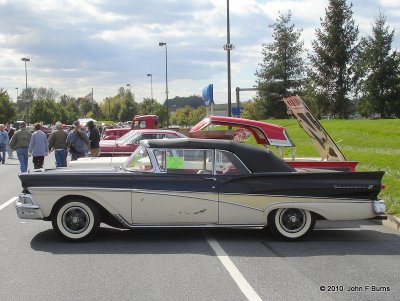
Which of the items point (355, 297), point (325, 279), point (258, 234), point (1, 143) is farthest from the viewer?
point (1, 143)

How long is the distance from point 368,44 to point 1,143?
98.6 feet

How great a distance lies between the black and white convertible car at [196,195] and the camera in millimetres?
7406

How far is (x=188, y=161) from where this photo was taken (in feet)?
25.4

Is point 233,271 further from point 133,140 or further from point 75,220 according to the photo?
point 133,140

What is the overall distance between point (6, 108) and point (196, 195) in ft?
223

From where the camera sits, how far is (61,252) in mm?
6918

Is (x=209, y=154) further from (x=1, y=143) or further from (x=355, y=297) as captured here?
(x=1, y=143)

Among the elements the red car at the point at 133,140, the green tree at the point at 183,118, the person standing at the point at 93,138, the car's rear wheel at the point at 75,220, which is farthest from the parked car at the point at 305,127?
the green tree at the point at 183,118

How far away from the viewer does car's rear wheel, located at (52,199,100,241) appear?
745 centimetres

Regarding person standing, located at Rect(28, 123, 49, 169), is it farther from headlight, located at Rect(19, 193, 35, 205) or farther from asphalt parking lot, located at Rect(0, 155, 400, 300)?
headlight, located at Rect(19, 193, 35, 205)

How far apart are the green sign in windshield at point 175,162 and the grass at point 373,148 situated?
159 inches

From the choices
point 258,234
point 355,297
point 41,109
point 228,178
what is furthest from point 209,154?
point 41,109

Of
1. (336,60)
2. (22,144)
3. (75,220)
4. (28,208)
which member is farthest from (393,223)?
(336,60)

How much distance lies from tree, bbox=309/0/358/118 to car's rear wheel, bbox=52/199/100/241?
45.8 metres
